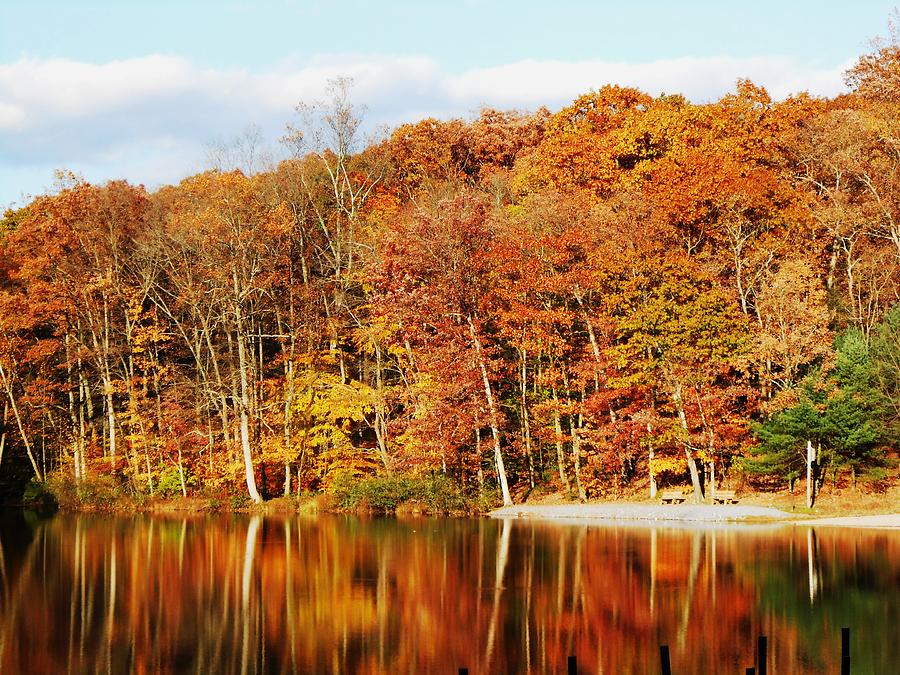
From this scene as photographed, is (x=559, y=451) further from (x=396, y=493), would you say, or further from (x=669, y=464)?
(x=396, y=493)

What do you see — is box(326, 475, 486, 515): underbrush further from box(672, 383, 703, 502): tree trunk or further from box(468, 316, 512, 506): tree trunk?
box(672, 383, 703, 502): tree trunk

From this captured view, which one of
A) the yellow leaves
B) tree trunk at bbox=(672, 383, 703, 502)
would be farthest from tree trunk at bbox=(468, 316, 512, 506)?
tree trunk at bbox=(672, 383, 703, 502)

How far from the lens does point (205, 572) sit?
30594mm

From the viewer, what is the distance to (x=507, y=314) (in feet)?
150

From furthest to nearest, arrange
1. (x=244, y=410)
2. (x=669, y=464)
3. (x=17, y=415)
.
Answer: (x=17, y=415) → (x=244, y=410) → (x=669, y=464)

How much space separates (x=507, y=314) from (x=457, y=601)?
2198cm

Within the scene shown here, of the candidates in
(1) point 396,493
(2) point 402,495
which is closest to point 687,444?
(2) point 402,495

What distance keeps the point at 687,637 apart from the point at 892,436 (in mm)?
23291

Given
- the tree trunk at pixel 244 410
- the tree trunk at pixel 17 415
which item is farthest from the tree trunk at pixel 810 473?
the tree trunk at pixel 17 415

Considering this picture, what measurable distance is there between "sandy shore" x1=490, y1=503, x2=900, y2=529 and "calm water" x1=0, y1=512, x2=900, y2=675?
207 cm

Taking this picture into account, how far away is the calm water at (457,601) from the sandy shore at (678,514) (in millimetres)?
2066

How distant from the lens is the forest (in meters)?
43.4

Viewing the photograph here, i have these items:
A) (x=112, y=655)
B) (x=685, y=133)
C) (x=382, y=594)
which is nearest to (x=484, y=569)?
(x=382, y=594)

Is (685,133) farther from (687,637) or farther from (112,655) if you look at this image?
(112,655)
